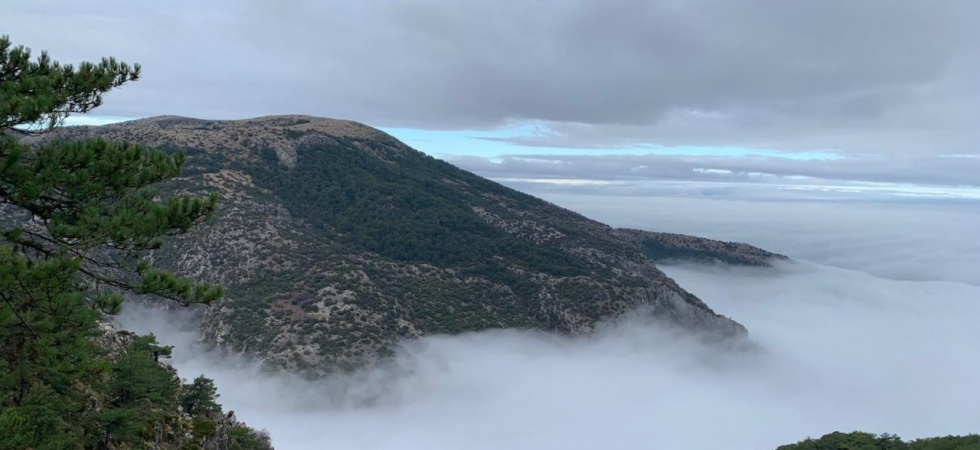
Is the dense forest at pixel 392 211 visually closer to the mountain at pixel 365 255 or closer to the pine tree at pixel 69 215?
the mountain at pixel 365 255

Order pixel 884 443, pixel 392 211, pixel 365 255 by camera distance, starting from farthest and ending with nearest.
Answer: pixel 392 211, pixel 365 255, pixel 884 443

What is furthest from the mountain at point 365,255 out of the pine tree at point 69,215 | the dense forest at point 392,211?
the pine tree at point 69,215

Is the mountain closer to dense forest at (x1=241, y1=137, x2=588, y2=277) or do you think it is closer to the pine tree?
dense forest at (x1=241, y1=137, x2=588, y2=277)

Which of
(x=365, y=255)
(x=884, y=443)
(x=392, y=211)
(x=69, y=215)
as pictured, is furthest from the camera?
(x=392, y=211)

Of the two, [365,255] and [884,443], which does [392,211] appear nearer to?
[365,255]

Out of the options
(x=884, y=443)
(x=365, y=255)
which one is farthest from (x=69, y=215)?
(x=365, y=255)

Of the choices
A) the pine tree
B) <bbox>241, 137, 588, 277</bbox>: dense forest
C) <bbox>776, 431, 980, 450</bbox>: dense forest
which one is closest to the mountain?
<bbox>241, 137, 588, 277</bbox>: dense forest

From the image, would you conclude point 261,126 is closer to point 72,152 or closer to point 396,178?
point 396,178

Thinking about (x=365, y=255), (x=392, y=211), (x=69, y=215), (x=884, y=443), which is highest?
(x=69, y=215)

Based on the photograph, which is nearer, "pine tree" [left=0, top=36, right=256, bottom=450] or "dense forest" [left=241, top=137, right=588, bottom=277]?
"pine tree" [left=0, top=36, right=256, bottom=450]
